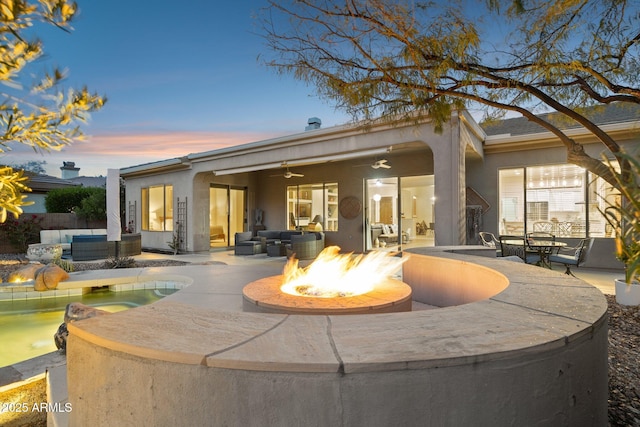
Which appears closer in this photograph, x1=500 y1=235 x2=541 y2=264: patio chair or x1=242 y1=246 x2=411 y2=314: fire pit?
x1=242 y1=246 x2=411 y2=314: fire pit

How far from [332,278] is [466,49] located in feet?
9.48

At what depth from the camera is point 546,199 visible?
356 inches

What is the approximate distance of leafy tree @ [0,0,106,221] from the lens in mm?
1793

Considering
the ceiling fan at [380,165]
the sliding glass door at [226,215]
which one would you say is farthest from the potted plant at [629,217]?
the sliding glass door at [226,215]

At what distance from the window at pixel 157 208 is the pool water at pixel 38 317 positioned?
6.99 metres

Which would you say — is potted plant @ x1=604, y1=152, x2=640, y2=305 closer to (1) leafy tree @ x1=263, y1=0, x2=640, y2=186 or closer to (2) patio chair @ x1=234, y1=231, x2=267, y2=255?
(1) leafy tree @ x1=263, y1=0, x2=640, y2=186

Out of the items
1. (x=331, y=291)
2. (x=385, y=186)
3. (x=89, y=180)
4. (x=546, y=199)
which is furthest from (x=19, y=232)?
(x=89, y=180)

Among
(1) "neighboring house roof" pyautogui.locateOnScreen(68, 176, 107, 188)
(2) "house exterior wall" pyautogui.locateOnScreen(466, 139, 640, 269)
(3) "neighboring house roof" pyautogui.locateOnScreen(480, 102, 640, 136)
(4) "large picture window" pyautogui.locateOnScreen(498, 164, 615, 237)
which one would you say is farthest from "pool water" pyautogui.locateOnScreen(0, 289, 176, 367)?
(1) "neighboring house roof" pyautogui.locateOnScreen(68, 176, 107, 188)

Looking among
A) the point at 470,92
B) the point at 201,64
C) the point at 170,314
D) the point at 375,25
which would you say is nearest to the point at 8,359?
the point at 170,314

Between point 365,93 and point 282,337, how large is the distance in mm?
3671

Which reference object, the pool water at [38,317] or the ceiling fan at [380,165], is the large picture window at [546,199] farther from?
the pool water at [38,317]

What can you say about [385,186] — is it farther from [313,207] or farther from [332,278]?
[332,278]

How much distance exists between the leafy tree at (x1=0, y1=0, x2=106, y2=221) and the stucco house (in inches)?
202

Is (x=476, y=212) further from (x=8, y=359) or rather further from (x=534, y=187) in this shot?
(x=8, y=359)
